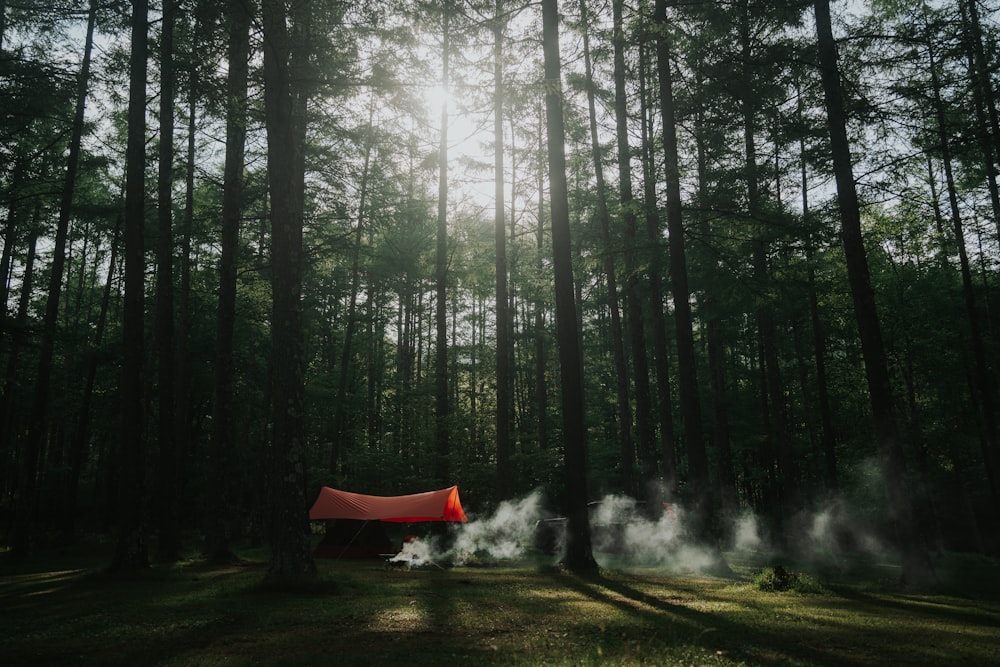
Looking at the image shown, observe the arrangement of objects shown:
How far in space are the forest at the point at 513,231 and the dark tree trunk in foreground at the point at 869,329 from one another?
6cm

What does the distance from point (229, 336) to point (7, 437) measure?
13650 mm

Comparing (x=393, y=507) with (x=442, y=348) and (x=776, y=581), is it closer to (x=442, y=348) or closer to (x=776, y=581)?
(x=442, y=348)

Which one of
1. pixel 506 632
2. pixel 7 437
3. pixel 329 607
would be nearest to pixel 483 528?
pixel 329 607

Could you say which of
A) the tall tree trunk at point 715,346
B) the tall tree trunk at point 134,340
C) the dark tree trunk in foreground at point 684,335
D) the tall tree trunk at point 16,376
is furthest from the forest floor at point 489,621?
the tall tree trunk at point 715,346

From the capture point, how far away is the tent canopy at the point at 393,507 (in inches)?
600

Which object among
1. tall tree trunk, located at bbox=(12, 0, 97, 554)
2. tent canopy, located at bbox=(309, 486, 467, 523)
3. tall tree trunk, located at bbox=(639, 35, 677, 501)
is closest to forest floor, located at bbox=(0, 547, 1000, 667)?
tent canopy, located at bbox=(309, 486, 467, 523)

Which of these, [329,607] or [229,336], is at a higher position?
[229,336]

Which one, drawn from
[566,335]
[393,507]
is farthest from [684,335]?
[393,507]

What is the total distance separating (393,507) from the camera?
51.6 feet

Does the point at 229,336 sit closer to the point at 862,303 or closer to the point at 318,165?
the point at 318,165

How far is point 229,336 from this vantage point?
14.7m

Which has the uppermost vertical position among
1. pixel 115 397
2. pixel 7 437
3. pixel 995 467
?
pixel 115 397

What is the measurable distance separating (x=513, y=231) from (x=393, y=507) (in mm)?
16864

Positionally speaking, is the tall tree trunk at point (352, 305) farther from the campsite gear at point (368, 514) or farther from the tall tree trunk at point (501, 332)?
the campsite gear at point (368, 514)
